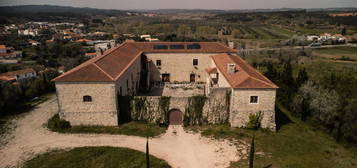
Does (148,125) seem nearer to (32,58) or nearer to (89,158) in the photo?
(89,158)

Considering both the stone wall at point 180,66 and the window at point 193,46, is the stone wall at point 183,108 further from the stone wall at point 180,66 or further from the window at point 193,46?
the window at point 193,46

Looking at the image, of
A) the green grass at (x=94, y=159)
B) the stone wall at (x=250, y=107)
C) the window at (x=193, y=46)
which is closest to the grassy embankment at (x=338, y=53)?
the window at (x=193, y=46)

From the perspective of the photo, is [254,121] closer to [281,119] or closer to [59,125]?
[281,119]

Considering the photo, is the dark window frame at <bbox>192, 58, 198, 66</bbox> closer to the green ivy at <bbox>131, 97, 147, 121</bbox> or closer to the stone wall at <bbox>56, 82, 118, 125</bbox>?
the green ivy at <bbox>131, 97, 147, 121</bbox>

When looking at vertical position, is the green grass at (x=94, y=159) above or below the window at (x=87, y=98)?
A: below

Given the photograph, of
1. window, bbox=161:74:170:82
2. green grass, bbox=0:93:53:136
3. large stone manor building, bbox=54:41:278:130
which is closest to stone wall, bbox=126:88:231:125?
large stone manor building, bbox=54:41:278:130

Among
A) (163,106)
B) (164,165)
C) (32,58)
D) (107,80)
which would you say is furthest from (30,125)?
(32,58)
